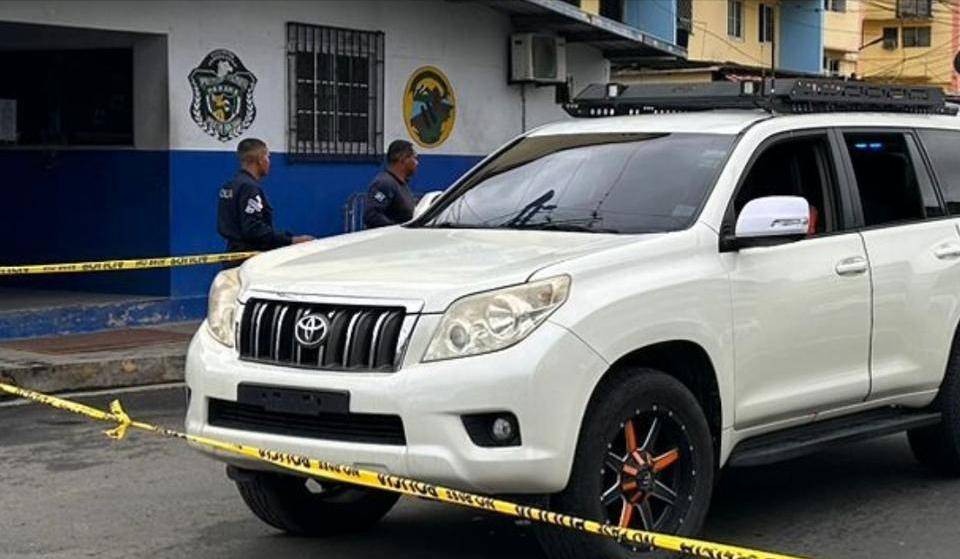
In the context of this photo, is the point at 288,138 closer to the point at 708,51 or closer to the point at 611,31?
the point at 611,31

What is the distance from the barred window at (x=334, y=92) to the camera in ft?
45.9

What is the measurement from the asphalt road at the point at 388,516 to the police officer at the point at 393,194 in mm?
3101

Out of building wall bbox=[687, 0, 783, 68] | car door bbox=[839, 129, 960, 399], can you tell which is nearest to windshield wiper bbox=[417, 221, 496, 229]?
car door bbox=[839, 129, 960, 399]

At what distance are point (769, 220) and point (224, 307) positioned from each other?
2159mm

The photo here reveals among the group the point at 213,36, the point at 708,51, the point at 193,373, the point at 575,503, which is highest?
the point at 708,51

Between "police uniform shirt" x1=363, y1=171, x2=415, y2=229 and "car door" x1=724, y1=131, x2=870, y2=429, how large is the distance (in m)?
4.75

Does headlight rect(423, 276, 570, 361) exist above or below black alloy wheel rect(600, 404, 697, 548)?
above

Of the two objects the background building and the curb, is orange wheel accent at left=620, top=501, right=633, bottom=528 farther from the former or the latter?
the background building

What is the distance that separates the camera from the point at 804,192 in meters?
6.55

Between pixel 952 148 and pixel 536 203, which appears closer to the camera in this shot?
pixel 536 203

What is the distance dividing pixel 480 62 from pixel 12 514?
1021 cm

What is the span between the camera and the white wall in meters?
12.6

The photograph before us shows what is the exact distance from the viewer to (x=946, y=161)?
24.2 feet

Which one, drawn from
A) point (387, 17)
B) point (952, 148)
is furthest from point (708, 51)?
point (952, 148)
